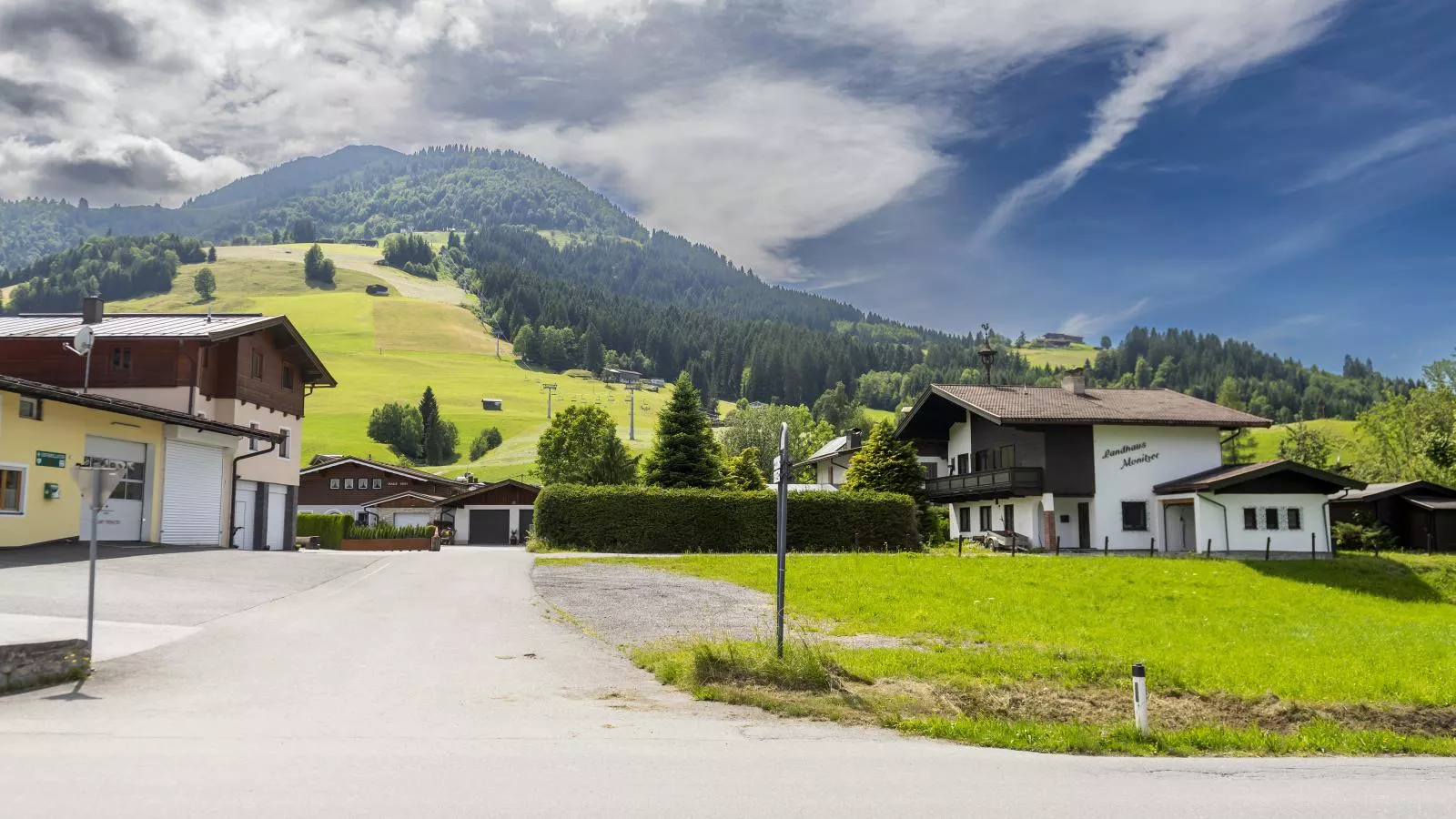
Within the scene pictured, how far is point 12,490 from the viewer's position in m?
25.3

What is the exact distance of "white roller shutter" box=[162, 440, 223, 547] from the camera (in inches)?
1302

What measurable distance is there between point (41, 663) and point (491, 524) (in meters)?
63.7

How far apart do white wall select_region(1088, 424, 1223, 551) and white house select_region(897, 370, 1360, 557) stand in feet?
0.14

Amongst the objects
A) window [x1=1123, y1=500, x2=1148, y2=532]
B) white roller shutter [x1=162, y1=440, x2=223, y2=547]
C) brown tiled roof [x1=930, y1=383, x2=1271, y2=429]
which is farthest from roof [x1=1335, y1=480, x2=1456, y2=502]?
white roller shutter [x1=162, y1=440, x2=223, y2=547]

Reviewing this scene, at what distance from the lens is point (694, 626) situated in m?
18.5

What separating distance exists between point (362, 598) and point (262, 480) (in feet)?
73.8

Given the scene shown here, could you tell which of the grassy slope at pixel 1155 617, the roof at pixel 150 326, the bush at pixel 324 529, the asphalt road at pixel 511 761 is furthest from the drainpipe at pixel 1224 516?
the bush at pixel 324 529

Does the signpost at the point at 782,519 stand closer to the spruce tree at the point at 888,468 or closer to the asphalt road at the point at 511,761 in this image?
the asphalt road at the point at 511,761

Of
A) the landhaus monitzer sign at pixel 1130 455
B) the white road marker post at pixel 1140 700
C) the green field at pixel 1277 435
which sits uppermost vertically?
the green field at pixel 1277 435

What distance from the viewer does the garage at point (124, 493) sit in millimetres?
29031

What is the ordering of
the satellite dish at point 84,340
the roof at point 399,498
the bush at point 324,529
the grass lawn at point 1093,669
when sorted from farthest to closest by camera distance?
the roof at point 399,498 < the bush at point 324,529 < the satellite dish at point 84,340 < the grass lawn at point 1093,669

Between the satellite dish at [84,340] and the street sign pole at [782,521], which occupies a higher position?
the satellite dish at [84,340]

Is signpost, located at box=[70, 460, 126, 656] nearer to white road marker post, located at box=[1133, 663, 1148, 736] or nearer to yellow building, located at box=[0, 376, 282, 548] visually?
yellow building, located at box=[0, 376, 282, 548]

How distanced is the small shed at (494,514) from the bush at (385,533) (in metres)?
5.87
